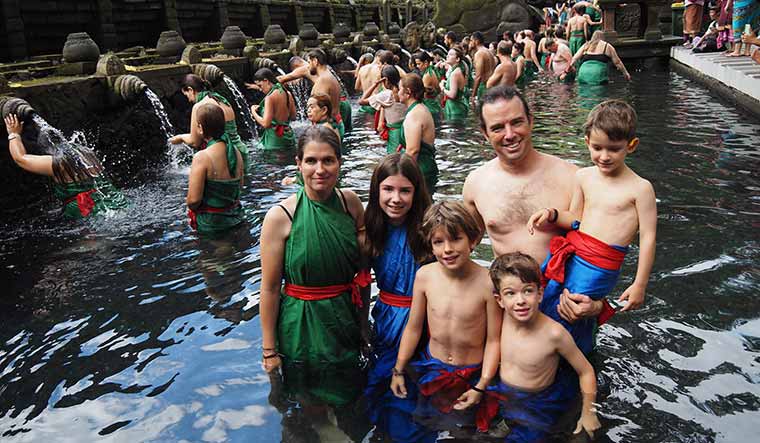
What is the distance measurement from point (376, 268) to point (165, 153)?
25.1ft

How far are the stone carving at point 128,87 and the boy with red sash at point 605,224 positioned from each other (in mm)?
7171

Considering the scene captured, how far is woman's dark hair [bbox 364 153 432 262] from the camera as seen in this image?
10.5 feet

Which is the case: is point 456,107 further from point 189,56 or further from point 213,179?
point 213,179

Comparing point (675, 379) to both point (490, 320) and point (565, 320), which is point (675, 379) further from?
point (490, 320)

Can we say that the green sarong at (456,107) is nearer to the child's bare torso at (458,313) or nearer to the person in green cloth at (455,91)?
the person in green cloth at (455,91)

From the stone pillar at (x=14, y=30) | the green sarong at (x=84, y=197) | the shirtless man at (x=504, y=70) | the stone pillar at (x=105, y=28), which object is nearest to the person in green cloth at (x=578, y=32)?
the shirtless man at (x=504, y=70)

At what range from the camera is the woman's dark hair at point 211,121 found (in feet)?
20.1

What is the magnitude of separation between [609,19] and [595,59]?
7.34 metres

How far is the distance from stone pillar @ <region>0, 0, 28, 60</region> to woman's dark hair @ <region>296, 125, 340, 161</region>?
30.1ft

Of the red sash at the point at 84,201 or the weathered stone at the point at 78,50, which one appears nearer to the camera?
the red sash at the point at 84,201

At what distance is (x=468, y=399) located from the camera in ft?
10.3

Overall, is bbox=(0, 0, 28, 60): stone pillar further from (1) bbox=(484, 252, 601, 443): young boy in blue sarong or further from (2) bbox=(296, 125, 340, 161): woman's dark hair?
(1) bbox=(484, 252, 601, 443): young boy in blue sarong

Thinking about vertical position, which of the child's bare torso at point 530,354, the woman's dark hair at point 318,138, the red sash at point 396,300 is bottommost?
the child's bare torso at point 530,354

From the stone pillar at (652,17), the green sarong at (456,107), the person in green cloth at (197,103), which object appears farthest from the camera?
the stone pillar at (652,17)
